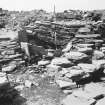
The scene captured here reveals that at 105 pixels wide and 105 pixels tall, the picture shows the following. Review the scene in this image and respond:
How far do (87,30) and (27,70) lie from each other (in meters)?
5.95

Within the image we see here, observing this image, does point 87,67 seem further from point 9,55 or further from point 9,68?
point 9,55

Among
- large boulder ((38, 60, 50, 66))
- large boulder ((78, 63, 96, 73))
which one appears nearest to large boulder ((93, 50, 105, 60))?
large boulder ((78, 63, 96, 73))

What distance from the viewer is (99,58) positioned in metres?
10.9

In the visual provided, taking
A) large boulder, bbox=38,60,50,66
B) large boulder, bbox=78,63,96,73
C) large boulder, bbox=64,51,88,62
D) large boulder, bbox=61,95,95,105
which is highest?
large boulder, bbox=64,51,88,62

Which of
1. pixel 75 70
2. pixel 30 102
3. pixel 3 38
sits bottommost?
pixel 30 102

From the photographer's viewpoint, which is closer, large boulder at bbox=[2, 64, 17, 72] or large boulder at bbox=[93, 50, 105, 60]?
large boulder at bbox=[2, 64, 17, 72]

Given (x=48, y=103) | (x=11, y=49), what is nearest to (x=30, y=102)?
(x=48, y=103)

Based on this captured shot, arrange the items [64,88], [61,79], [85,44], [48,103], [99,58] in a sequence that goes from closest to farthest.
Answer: [48,103] → [64,88] → [61,79] → [99,58] → [85,44]

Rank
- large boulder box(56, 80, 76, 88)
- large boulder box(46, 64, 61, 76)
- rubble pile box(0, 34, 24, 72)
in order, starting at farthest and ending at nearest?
rubble pile box(0, 34, 24, 72) < large boulder box(46, 64, 61, 76) < large boulder box(56, 80, 76, 88)

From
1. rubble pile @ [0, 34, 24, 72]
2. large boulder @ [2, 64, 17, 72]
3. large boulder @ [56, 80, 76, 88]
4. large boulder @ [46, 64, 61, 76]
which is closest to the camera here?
large boulder @ [56, 80, 76, 88]

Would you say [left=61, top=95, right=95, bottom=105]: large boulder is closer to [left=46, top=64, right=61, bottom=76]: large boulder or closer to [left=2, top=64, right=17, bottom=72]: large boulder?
[left=46, top=64, right=61, bottom=76]: large boulder

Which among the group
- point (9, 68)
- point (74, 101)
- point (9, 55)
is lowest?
point (74, 101)

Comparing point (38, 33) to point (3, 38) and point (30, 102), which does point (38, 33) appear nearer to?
point (3, 38)

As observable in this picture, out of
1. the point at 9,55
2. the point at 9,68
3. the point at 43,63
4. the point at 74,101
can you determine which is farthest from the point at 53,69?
the point at 9,55
